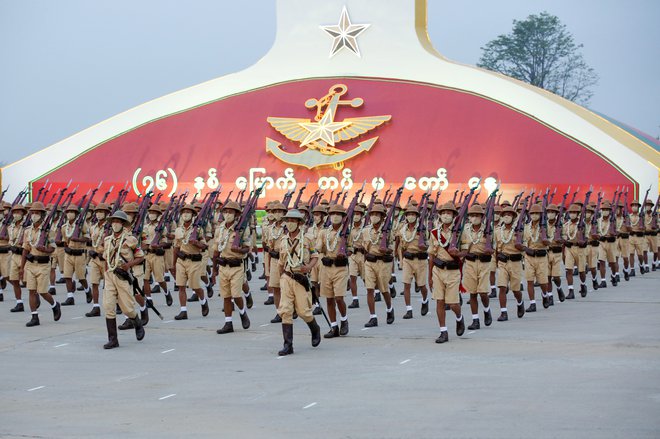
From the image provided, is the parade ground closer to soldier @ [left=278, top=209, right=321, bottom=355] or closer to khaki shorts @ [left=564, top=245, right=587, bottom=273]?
soldier @ [left=278, top=209, right=321, bottom=355]

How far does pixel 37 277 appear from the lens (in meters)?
14.6

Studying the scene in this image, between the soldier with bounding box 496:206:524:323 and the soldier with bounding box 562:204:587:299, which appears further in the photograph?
the soldier with bounding box 562:204:587:299

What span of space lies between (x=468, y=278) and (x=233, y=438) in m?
6.62

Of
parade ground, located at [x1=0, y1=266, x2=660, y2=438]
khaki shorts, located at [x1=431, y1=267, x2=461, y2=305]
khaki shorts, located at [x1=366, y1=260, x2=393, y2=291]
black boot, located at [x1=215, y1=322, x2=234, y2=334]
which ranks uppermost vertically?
khaki shorts, located at [x1=366, y1=260, x2=393, y2=291]

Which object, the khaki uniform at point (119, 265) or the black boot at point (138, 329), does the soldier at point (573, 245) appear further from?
the khaki uniform at point (119, 265)

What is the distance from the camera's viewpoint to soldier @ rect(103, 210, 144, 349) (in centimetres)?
1230

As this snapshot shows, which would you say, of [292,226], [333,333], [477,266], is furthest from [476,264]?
[292,226]

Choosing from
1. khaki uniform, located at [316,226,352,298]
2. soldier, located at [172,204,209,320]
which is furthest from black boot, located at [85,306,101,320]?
khaki uniform, located at [316,226,352,298]

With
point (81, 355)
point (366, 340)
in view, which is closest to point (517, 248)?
point (366, 340)

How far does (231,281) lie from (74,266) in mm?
5411

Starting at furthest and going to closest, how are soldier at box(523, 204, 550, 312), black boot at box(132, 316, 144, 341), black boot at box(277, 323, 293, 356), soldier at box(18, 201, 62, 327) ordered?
soldier at box(523, 204, 550, 312), soldier at box(18, 201, 62, 327), black boot at box(132, 316, 144, 341), black boot at box(277, 323, 293, 356)

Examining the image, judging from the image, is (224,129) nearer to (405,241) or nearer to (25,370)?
(405,241)

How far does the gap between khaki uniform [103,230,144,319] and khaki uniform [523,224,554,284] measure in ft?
21.6

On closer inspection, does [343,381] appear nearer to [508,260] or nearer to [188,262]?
[508,260]
